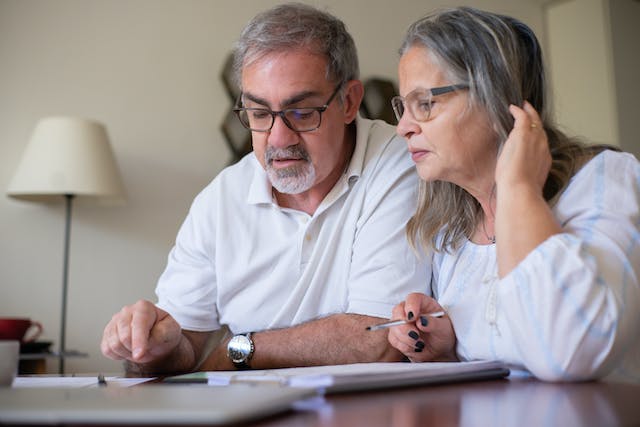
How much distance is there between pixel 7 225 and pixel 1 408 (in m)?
2.79

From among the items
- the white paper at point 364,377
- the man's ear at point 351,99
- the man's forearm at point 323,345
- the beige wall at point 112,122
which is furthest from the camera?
the beige wall at point 112,122

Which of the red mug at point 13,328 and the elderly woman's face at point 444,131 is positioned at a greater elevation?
the elderly woman's face at point 444,131

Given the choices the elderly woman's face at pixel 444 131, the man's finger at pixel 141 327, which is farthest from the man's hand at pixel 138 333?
the elderly woman's face at pixel 444 131

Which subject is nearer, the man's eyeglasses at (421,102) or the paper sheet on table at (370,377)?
the paper sheet on table at (370,377)

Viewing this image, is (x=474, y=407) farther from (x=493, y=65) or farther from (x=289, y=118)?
(x=289, y=118)

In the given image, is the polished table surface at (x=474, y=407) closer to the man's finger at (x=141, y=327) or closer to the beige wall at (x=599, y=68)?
the man's finger at (x=141, y=327)

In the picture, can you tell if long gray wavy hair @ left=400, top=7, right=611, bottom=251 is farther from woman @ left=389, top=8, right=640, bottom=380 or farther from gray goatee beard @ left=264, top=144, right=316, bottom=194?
gray goatee beard @ left=264, top=144, right=316, bottom=194

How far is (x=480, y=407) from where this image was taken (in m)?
0.69

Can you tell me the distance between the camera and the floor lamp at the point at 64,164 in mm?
2852

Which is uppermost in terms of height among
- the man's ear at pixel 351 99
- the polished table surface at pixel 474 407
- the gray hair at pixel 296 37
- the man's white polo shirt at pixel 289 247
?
the gray hair at pixel 296 37

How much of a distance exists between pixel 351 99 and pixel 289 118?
0.77ft

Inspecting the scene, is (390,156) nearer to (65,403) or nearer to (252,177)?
(252,177)

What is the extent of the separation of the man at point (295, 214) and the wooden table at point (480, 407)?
0.74 meters

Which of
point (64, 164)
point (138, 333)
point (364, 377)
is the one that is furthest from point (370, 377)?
point (64, 164)
